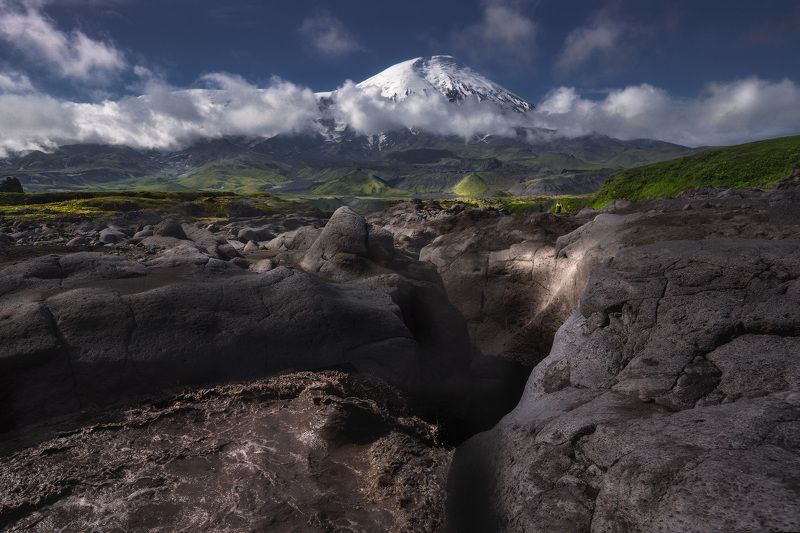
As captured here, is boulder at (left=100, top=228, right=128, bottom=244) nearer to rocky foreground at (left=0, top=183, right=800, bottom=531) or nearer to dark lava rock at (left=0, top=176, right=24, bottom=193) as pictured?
rocky foreground at (left=0, top=183, right=800, bottom=531)

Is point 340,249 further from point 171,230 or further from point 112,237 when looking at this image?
point 112,237

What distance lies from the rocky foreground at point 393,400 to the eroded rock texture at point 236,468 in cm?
6

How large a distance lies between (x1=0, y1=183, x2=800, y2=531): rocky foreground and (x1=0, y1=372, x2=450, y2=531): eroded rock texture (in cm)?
6

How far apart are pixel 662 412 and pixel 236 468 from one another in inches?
398

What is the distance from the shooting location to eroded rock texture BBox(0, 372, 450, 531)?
9586 mm

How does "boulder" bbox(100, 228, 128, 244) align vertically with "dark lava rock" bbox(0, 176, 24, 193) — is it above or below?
below

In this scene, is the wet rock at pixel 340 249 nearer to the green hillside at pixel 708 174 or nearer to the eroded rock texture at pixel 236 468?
the eroded rock texture at pixel 236 468

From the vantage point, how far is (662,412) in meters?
9.16

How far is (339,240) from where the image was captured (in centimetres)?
2675

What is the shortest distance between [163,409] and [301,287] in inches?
272

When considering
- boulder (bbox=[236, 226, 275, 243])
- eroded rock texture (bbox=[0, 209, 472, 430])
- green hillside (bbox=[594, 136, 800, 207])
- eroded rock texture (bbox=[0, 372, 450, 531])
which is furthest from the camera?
green hillside (bbox=[594, 136, 800, 207])

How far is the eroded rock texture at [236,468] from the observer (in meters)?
9.59

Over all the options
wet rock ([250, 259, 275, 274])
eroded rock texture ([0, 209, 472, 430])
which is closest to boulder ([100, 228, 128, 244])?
wet rock ([250, 259, 275, 274])

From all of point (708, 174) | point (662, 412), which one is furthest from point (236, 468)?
point (708, 174)
